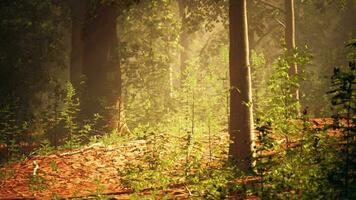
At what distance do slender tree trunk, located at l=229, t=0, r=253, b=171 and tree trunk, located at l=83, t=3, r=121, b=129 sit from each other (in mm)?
6449

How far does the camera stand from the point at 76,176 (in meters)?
9.45

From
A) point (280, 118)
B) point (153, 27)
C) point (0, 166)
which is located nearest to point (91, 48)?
point (153, 27)

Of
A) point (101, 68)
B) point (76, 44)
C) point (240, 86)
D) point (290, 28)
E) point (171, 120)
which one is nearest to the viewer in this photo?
point (240, 86)

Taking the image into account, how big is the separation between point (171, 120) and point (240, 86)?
29.3 feet

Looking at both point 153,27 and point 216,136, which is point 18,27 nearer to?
point 153,27

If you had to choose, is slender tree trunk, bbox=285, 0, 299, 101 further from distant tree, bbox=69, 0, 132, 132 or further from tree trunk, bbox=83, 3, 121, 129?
tree trunk, bbox=83, 3, 121, 129

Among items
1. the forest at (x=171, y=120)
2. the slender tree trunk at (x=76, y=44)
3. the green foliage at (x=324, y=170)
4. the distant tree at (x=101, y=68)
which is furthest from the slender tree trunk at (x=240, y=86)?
the slender tree trunk at (x=76, y=44)

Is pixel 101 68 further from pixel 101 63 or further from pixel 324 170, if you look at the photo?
pixel 324 170

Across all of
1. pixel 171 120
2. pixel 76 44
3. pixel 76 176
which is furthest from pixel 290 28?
pixel 76 176

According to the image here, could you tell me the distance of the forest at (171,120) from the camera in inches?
230

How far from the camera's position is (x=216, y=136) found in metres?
12.4

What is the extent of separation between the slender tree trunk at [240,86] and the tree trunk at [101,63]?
6449 millimetres

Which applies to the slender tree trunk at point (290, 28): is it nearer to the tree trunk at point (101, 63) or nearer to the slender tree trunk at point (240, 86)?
the tree trunk at point (101, 63)

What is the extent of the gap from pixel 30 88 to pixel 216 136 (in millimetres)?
12192
